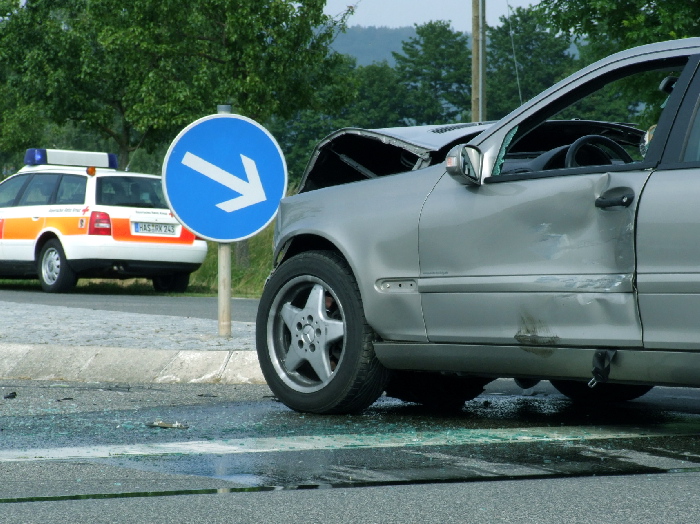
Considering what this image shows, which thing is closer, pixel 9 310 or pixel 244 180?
pixel 244 180

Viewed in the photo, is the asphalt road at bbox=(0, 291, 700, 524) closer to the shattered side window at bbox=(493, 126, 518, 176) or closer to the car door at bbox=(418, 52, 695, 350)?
the car door at bbox=(418, 52, 695, 350)

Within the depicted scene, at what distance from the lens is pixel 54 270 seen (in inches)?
663

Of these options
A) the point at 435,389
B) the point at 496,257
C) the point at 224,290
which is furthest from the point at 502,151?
the point at 224,290

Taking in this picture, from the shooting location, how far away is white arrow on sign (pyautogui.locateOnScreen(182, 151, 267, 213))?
24.7 ft

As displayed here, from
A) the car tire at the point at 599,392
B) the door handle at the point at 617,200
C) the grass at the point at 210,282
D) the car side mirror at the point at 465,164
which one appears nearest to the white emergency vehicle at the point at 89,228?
the grass at the point at 210,282

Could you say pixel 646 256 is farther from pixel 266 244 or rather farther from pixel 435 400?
pixel 266 244

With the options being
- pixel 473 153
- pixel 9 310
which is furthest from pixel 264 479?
pixel 9 310

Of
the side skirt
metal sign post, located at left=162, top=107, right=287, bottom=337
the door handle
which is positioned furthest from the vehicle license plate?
the door handle

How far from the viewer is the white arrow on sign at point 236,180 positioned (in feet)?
24.7

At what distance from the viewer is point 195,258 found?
Answer: 17.1 metres

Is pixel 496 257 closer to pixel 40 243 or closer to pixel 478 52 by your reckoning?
pixel 40 243

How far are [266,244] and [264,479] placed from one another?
1887 centimetres

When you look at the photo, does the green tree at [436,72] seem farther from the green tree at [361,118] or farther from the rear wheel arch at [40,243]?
the rear wheel arch at [40,243]

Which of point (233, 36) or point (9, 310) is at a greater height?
point (233, 36)
